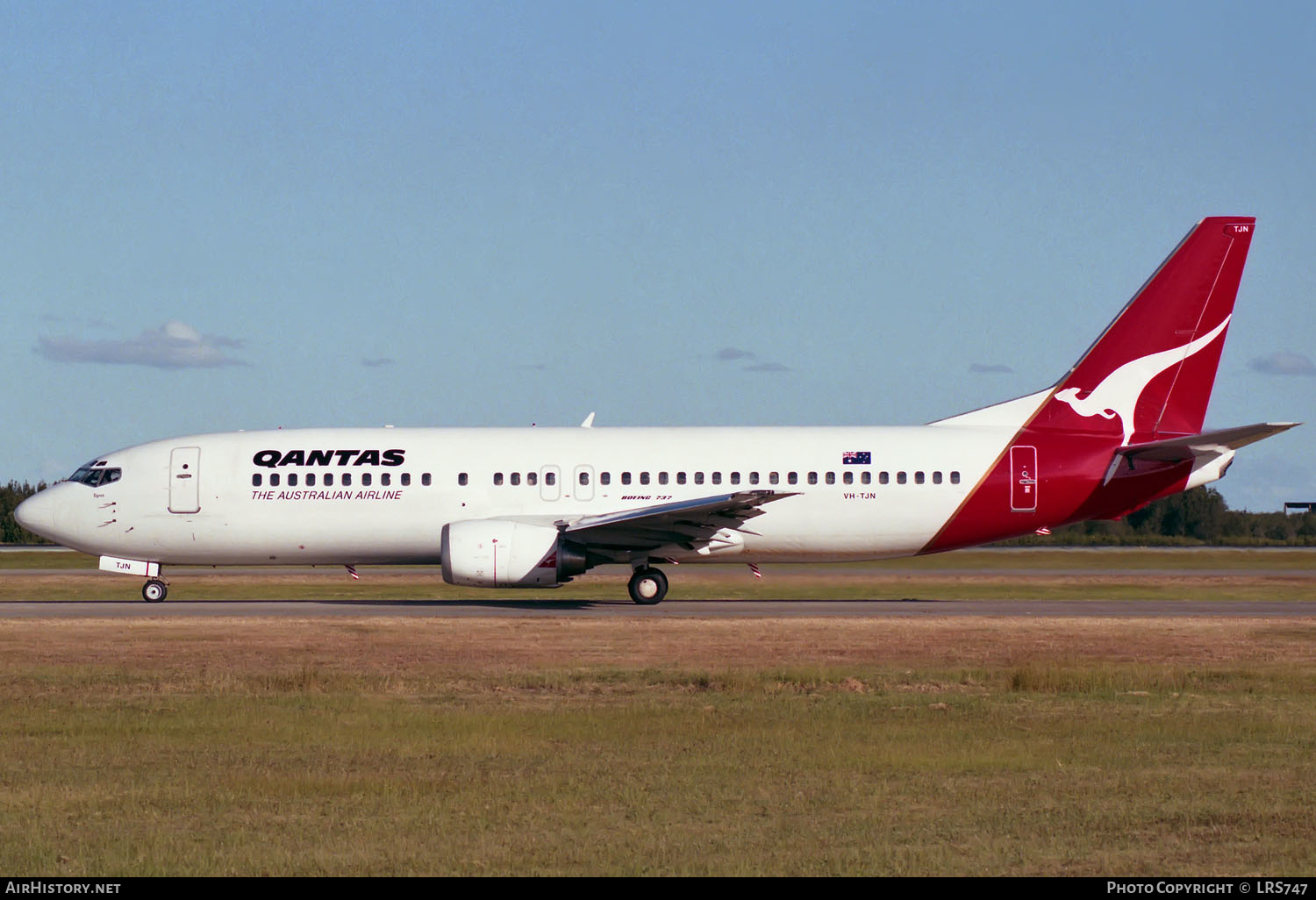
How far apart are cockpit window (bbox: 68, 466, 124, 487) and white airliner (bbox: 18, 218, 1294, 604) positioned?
0.21 feet

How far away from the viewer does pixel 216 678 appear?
18.5 meters

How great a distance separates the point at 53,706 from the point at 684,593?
2125 centimetres

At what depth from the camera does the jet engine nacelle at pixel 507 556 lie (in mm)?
30656

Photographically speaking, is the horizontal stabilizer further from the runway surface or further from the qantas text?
the qantas text

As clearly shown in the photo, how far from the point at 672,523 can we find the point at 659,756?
18.5m

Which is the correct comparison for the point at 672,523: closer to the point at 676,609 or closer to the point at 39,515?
the point at 676,609

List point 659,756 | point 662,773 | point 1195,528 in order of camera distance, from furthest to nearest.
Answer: point 1195,528, point 659,756, point 662,773

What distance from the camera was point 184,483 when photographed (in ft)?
108

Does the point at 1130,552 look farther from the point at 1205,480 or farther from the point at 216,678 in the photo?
the point at 216,678

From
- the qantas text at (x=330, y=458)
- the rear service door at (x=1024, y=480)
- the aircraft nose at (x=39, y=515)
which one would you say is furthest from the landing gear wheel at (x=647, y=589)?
the aircraft nose at (x=39, y=515)

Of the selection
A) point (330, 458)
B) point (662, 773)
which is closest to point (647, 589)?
point (330, 458)

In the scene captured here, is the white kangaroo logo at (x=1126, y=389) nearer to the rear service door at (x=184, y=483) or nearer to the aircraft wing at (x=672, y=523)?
the aircraft wing at (x=672, y=523)

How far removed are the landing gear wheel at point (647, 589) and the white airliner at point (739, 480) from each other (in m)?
0.06

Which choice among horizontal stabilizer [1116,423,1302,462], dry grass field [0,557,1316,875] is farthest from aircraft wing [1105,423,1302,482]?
dry grass field [0,557,1316,875]
